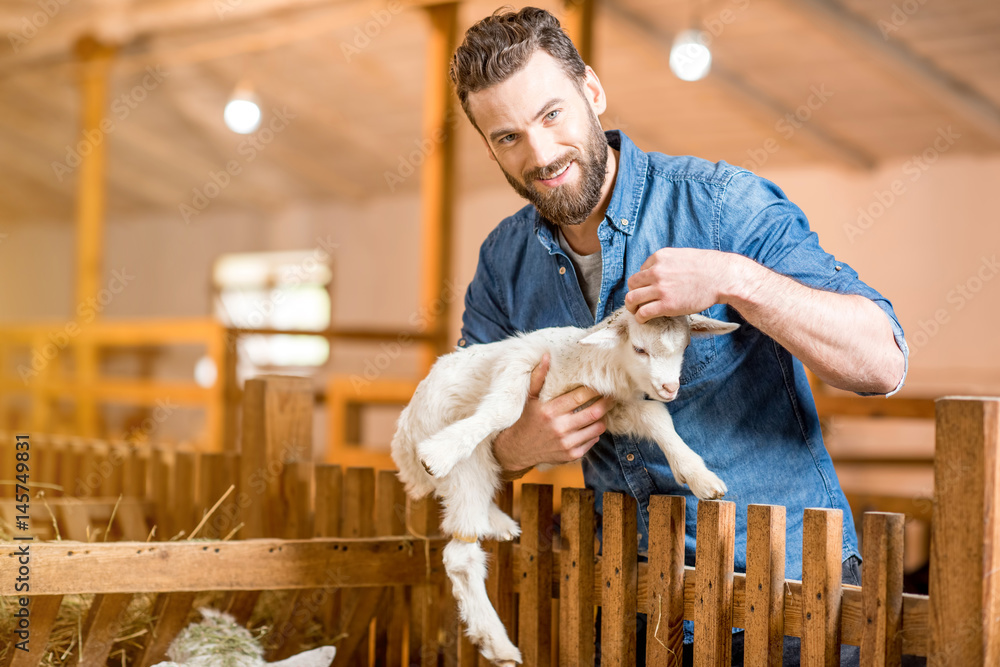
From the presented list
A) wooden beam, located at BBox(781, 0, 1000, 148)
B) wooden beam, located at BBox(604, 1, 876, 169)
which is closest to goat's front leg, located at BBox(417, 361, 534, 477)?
wooden beam, located at BBox(781, 0, 1000, 148)

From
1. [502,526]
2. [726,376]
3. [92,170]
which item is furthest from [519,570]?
[92,170]

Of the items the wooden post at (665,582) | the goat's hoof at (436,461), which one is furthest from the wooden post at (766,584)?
the goat's hoof at (436,461)

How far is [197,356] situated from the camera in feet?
38.8

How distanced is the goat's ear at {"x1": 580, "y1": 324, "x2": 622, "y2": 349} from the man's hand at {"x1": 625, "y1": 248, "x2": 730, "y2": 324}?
0.29 feet

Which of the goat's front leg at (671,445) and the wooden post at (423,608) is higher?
the goat's front leg at (671,445)

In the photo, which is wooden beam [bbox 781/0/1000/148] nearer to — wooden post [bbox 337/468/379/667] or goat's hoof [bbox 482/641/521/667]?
wooden post [bbox 337/468/379/667]

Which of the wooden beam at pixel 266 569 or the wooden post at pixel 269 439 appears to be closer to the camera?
the wooden beam at pixel 266 569

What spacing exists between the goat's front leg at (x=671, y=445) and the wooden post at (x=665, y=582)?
6 cm

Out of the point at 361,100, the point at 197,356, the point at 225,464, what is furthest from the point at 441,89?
the point at 197,356

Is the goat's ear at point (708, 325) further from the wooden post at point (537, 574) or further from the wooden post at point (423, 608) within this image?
the wooden post at point (423, 608)

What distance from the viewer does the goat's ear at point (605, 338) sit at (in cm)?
136

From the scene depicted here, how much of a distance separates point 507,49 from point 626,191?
33 centimetres

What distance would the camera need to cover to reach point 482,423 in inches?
55.7

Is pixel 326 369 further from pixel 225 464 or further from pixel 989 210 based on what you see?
pixel 225 464
